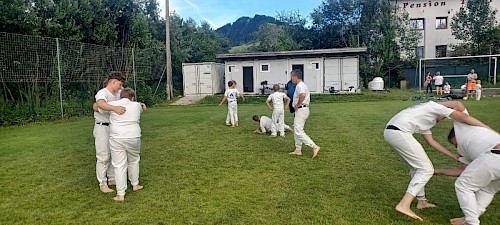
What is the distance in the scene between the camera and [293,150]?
7680mm

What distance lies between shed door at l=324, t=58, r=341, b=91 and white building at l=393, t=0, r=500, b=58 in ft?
44.4

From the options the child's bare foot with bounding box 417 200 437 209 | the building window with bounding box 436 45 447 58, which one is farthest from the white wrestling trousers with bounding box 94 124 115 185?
the building window with bounding box 436 45 447 58

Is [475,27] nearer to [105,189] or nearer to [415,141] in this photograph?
[415,141]

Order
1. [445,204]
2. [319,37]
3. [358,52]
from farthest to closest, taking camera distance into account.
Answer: [319,37]
[358,52]
[445,204]

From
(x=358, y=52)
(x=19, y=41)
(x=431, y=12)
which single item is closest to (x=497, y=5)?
(x=431, y=12)

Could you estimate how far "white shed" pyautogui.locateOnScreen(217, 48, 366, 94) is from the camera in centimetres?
2397

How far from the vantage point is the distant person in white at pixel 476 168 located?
3.25 metres

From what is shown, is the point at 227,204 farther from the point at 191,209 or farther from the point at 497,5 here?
the point at 497,5

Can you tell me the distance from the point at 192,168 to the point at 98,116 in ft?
6.09

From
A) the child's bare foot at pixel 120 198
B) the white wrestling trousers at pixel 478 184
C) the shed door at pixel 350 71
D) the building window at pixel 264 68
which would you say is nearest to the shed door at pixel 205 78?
the building window at pixel 264 68

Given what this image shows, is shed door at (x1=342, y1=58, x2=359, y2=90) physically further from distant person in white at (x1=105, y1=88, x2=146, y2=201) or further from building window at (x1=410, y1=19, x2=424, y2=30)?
distant person in white at (x1=105, y1=88, x2=146, y2=201)

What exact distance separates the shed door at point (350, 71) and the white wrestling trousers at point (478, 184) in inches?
831

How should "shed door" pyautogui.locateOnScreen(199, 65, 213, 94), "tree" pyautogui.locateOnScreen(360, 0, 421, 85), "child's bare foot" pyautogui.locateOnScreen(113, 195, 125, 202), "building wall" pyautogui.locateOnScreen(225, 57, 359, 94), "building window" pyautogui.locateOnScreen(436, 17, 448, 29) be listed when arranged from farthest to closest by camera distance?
"building window" pyautogui.locateOnScreen(436, 17, 448, 29)
"tree" pyautogui.locateOnScreen(360, 0, 421, 85)
"shed door" pyautogui.locateOnScreen(199, 65, 213, 94)
"building wall" pyautogui.locateOnScreen(225, 57, 359, 94)
"child's bare foot" pyautogui.locateOnScreen(113, 195, 125, 202)

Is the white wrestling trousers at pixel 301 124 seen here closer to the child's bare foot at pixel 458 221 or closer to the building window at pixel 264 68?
the child's bare foot at pixel 458 221
